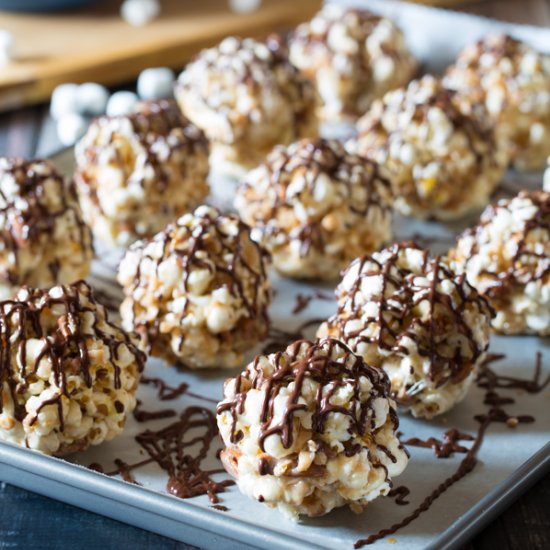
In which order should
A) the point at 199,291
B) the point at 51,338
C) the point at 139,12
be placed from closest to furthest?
the point at 51,338
the point at 199,291
the point at 139,12

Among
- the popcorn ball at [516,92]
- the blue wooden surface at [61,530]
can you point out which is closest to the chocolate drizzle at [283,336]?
the blue wooden surface at [61,530]

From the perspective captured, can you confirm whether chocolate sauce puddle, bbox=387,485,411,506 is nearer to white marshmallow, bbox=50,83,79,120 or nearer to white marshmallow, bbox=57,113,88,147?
white marshmallow, bbox=57,113,88,147

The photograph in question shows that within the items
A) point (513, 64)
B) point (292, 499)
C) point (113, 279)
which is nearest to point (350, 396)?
point (292, 499)

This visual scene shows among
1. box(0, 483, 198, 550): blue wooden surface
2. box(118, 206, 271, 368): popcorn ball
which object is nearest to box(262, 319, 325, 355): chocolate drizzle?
box(118, 206, 271, 368): popcorn ball

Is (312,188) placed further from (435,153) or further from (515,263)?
(515,263)

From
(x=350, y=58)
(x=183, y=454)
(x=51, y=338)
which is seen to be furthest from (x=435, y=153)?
(x=51, y=338)
